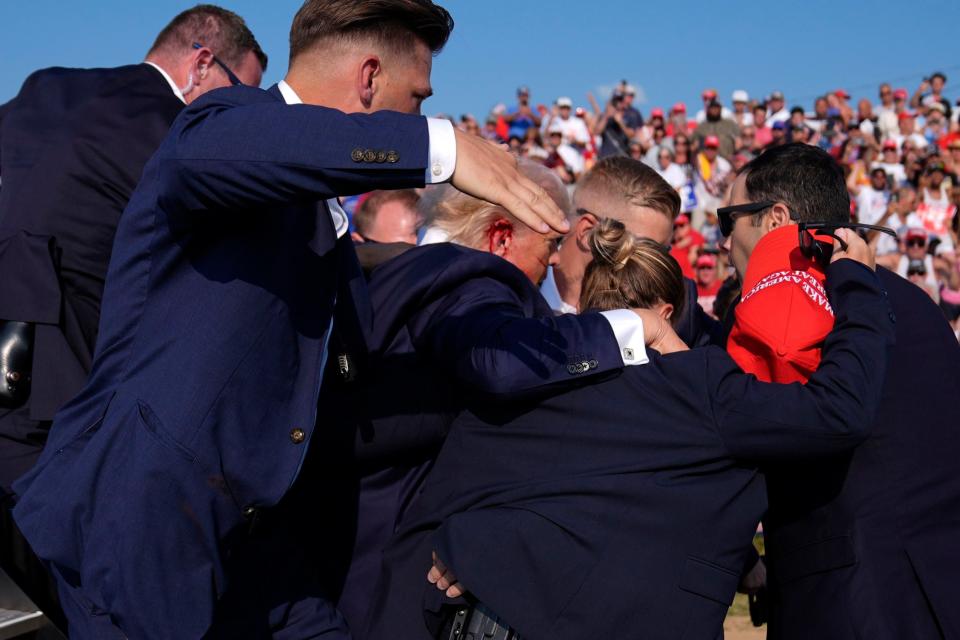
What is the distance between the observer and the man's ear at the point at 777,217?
2.87 m

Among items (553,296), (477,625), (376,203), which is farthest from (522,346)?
(376,203)

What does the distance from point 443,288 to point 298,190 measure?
0.76 m

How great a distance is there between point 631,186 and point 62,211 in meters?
1.94

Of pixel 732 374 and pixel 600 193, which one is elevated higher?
pixel 600 193

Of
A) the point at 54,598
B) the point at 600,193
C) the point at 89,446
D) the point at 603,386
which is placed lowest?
the point at 54,598

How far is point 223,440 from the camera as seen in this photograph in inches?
83.1

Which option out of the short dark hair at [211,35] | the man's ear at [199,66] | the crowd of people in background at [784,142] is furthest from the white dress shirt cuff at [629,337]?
the crowd of people in background at [784,142]

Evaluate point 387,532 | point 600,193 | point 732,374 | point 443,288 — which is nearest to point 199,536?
point 387,532

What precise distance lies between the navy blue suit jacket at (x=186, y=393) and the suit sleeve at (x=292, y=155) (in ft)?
0.03

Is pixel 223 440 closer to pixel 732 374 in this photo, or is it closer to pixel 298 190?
pixel 298 190

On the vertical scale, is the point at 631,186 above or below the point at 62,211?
above

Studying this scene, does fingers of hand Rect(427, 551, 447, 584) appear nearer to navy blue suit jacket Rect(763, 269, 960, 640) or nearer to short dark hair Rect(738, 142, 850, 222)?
navy blue suit jacket Rect(763, 269, 960, 640)

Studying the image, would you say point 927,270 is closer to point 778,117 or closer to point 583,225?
point 778,117

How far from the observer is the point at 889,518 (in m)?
2.54
